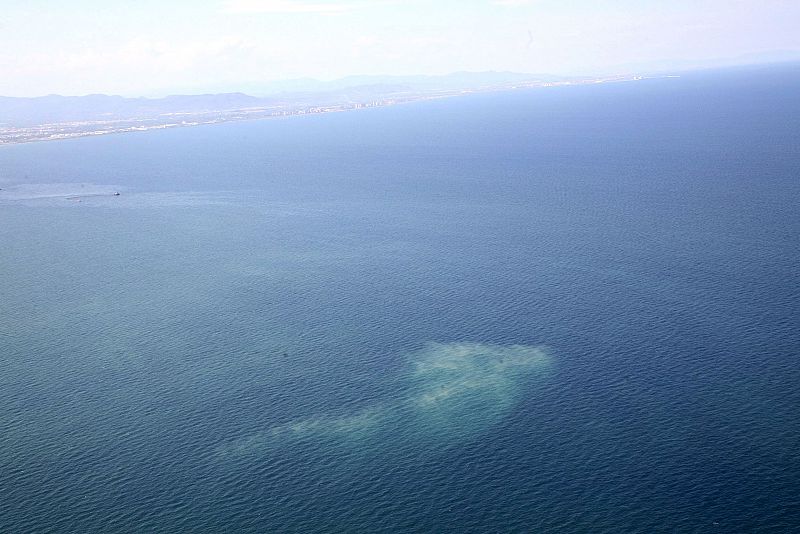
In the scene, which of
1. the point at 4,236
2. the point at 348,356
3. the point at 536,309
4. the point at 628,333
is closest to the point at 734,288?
the point at 628,333

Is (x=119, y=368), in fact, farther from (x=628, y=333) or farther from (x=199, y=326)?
(x=628, y=333)

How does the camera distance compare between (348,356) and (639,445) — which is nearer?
(639,445)

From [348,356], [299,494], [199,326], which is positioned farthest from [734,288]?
[199,326]

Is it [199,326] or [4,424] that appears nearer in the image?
[4,424]

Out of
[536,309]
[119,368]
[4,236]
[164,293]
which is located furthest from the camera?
[4,236]

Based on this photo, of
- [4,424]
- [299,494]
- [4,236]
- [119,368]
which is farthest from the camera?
[4,236]

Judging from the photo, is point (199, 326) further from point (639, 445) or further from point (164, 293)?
point (639, 445)

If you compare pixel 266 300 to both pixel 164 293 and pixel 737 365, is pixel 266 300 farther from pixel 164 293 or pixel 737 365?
pixel 737 365

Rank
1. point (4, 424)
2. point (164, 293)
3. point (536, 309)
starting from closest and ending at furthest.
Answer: point (4, 424)
point (536, 309)
point (164, 293)

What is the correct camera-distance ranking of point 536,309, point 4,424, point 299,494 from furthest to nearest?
point 536,309, point 4,424, point 299,494
